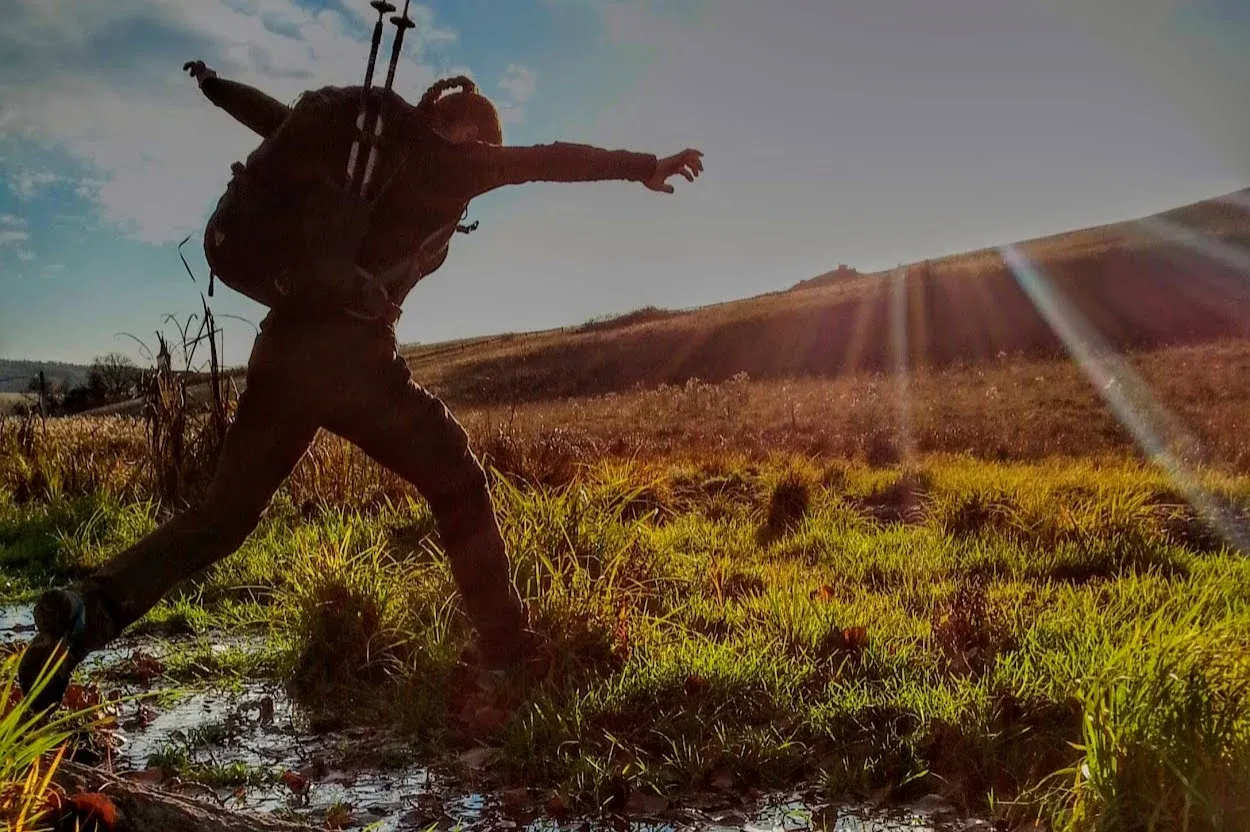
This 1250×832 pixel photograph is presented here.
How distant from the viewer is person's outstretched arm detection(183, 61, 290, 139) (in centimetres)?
463

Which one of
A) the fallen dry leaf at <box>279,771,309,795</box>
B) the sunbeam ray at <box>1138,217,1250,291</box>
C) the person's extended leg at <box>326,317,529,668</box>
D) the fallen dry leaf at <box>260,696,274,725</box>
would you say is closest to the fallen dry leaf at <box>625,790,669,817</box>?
the person's extended leg at <box>326,317,529,668</box>

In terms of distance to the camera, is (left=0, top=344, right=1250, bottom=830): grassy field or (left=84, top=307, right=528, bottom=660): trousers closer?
(left=0, top=344, right=1250, bottom=830): grassy field

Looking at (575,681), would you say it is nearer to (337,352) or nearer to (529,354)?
(337,352)

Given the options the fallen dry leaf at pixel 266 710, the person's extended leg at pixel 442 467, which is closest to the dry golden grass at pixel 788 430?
the fallen dry leaf at pixel 266 710

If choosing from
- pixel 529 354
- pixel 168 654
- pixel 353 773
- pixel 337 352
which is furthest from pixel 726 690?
pixel 529 354

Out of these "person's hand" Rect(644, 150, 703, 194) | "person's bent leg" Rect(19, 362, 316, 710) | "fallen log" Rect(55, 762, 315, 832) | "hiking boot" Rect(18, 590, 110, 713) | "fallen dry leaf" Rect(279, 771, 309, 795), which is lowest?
"fallen dry leaf" Rect(279, 771, 309, 795)

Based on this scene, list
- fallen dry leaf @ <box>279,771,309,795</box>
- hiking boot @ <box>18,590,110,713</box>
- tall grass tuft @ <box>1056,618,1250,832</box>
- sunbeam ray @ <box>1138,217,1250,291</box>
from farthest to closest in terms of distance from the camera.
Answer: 1. sunbeam ray @ <box>1138,217,1250,291</box>
2. fallen dry leaf @ <box>279,771,309,795</box>
3. hiking boot @ <box>18,590,110,713</box>
4. tall grass tuft @ <box>1056,618,1250,832</box>

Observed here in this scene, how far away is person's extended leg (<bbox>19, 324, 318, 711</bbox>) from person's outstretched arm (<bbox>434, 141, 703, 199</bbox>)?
3.47 feet

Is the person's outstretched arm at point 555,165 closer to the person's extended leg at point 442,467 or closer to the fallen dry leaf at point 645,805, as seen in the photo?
the person's extended leg at point 442,467

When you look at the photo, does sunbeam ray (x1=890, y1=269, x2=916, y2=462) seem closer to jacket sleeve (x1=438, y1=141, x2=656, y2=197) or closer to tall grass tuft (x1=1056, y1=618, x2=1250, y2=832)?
jacket sleeve (x1=438, y1=141, x2=656, y2=197)

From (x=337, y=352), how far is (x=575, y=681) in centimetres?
181

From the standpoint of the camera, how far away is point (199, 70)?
15.4ft

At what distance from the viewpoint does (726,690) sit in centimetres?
469

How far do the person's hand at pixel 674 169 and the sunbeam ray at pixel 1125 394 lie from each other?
18.6ft
